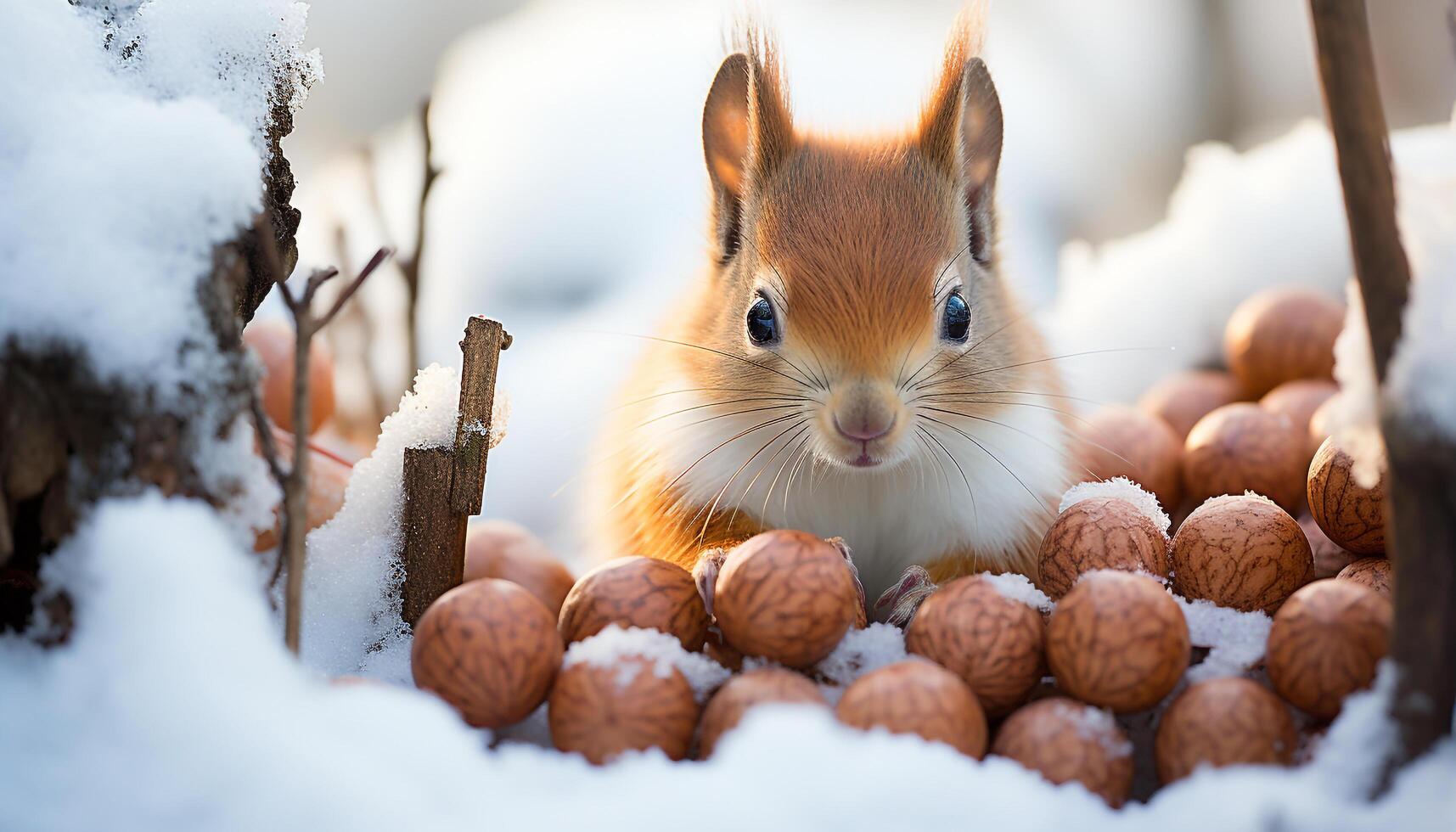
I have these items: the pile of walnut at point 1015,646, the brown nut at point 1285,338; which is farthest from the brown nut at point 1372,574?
the brown nut at point 1285,338

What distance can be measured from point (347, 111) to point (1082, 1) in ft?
4.75

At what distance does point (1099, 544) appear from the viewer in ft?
2.39

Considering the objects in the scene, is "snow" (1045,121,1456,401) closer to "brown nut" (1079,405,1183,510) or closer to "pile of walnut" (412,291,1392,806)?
"brown nut" (1079,405,1183,510)

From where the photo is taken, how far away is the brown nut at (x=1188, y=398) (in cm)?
128

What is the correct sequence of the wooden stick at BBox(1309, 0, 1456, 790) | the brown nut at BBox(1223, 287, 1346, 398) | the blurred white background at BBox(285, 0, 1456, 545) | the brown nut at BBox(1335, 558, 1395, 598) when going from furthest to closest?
the blurred white background at BBox(285, 0, 1456, 545)
the brown nut at BBox(1223, 287, 1346, 398)
the brown nut at BBox(1335, 558, 1395, 598)
the wooden stick at BBox(1309, 0, 1456, 790)

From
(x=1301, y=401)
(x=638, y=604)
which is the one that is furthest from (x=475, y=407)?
(x=1301, y=401)

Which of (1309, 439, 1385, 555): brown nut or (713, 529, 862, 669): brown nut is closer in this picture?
(713, 529, 862, 669): brown nut

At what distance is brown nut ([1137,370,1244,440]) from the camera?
4.21ft

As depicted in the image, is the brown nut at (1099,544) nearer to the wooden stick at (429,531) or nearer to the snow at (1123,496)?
the snow at (1123,496)

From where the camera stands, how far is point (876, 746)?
0.52 metres

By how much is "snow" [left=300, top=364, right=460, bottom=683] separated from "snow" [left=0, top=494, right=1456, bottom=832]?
188mm

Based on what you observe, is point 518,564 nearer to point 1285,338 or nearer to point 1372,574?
point 1372,574

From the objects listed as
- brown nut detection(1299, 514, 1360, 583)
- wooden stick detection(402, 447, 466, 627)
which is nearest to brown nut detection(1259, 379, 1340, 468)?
brown nut detection(1299, 514, 1360, 583)

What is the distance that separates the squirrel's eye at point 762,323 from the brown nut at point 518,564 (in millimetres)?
256
